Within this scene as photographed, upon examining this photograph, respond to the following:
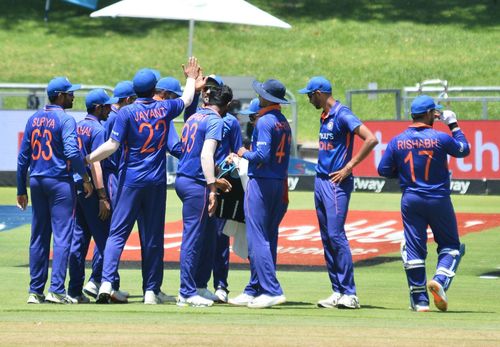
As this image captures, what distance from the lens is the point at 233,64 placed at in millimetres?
40562

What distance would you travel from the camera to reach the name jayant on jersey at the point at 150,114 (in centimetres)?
1157

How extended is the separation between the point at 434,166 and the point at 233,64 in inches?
1157

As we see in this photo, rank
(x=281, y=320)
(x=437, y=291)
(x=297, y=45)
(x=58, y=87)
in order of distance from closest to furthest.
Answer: (x=281, y=320)
(x=437, y=291)
(x=58, y=87)
(x=297, y=45)

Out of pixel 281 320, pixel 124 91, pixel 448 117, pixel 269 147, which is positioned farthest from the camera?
pixel 124 91

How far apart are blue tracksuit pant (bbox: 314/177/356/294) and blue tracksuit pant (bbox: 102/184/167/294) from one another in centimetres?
158

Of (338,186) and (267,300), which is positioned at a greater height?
(338,186)

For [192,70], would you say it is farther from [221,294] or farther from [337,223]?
[221,294]

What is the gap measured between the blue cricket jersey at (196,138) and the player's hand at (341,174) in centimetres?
119

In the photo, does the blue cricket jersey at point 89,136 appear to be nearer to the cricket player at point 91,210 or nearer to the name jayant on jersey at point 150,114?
the cricket player at point 91,210

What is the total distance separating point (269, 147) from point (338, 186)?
30.8 inches

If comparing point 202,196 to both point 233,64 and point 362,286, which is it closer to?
point 362,286

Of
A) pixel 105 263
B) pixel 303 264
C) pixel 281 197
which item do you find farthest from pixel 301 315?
pixel 303 264

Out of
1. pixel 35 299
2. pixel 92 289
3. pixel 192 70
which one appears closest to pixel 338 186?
pixel 192 70

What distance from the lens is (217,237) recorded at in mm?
12523
